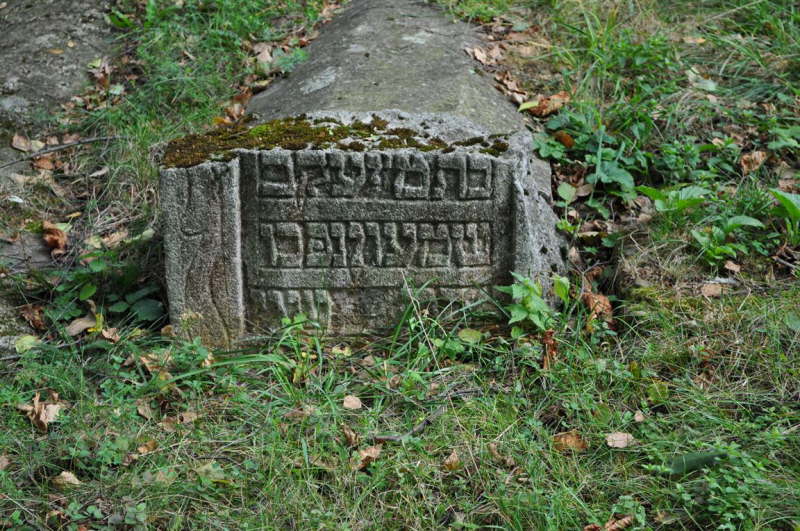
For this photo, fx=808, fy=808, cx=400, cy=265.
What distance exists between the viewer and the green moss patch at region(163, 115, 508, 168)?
10.0 feet

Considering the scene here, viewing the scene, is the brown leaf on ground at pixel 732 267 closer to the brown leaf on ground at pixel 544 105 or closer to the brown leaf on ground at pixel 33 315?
the brown leaf on ground at pixel 544 105

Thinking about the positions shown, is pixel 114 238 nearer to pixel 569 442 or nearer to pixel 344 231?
pixel 344 231

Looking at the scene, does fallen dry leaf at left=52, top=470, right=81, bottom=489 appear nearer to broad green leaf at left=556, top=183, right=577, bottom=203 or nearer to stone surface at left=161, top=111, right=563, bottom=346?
stone surface at left=161, top=111, right=563, bottom=346

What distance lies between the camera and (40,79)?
4922 millimetres

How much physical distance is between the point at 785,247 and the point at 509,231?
4.22 feet

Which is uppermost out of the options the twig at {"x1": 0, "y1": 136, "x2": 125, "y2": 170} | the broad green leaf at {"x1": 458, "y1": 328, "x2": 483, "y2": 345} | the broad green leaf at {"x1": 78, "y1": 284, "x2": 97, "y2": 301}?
the twig at {"x1": 0, "y1": 136, "x2": 125, "y2": 170}

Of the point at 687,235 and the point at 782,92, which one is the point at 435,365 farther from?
the point at 782,92

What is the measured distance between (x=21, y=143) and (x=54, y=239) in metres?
1.01

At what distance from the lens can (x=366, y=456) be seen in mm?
2582

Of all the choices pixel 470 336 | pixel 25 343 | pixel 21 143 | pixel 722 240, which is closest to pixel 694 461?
pixel 470 336

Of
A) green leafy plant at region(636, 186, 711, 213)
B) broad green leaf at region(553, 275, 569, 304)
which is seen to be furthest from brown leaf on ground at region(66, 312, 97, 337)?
green leafy plant at region(636, 186, 711, 213)

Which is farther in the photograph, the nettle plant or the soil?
the soil

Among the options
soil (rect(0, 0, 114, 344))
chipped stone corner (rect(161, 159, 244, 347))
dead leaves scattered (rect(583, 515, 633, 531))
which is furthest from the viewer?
soil (rect(0, 0, 114, 344))

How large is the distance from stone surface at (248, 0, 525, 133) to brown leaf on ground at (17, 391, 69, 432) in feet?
5.14
